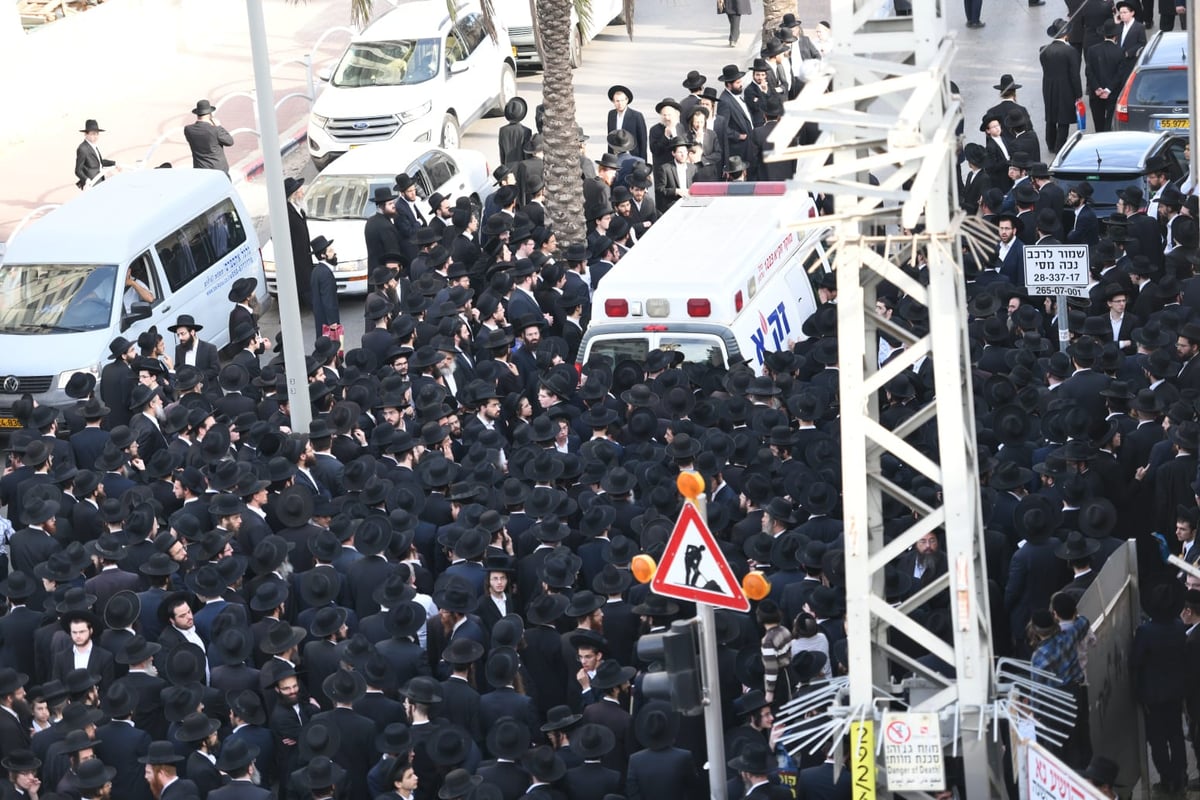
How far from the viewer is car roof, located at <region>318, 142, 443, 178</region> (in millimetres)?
22969

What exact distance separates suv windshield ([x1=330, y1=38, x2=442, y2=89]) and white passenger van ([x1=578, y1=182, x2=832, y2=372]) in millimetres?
10220

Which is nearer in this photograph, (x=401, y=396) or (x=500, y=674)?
(x=500, y=674)

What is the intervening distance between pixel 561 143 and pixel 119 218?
474 cm

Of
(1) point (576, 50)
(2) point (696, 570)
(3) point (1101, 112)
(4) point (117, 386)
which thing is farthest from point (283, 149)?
(2) point (696, 570)

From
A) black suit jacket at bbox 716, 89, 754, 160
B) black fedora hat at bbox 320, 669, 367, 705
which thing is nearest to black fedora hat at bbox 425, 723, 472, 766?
black fedora hat at bbox 320, 669, 367, 705

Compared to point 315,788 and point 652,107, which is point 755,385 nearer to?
point 315,788

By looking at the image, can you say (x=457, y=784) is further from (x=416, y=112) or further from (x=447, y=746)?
(x=416, y=112)

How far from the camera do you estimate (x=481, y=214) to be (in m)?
21.3

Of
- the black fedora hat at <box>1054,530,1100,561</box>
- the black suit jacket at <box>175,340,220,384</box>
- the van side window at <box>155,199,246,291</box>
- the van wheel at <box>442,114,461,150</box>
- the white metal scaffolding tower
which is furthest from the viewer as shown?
the van wheel at <box>442,114,461,150</box>

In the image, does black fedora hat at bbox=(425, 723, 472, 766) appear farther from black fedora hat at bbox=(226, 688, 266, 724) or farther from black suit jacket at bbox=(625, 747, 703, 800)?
black fedora hat at bbox=(226, 688, 266, 724)

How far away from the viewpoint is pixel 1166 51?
23.1 metres

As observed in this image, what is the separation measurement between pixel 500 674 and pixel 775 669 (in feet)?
5.30

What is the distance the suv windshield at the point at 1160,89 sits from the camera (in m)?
22.1

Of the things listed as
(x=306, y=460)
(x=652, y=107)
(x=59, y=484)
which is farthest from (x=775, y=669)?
(x=652, y=107)
